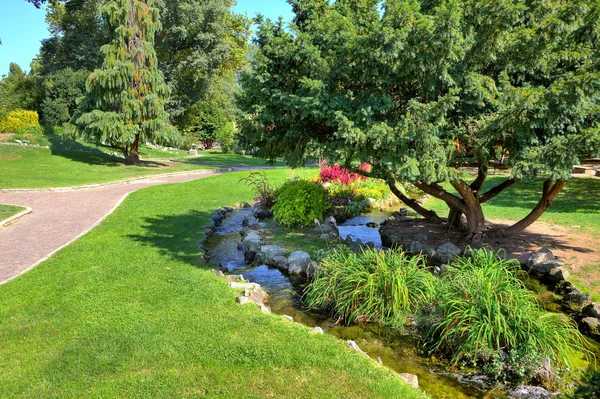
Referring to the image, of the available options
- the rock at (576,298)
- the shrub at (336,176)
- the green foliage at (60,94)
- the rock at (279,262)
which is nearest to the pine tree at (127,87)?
the green foliage at (60,94)

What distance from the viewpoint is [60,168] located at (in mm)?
20891

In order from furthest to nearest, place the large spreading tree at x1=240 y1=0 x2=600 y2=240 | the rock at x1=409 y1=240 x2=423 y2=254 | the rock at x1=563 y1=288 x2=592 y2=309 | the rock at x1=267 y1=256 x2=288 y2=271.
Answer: the rock at x1=409 y1=240 x2=423 y2=254 < the rock at x1=267 y1=256 x2=288 y2=271 < the rock at x1=563 y1=288 x2=592 y2=309 < the large spreading tree at x1=240 y1=0 x2=600 y2=240

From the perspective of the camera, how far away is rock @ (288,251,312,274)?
25.7 ft

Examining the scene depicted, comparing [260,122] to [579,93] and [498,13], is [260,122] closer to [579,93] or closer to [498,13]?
[498,13]

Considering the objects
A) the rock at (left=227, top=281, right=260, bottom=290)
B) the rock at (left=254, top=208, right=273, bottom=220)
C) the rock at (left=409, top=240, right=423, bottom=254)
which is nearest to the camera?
the rock at (left=227, top=281, right=260, bottom=290)

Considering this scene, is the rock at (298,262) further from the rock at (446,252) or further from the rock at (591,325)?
the rock at (591,325)

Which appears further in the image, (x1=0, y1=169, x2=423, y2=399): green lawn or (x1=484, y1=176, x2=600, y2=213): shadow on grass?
(x1=484, y1=176, x2=600, y2=213): shadow on grass

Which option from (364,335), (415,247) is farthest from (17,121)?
(364,335)

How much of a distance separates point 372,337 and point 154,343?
2806mm

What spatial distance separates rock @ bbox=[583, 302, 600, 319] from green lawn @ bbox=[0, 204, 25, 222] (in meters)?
13.2

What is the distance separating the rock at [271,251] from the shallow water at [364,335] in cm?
31

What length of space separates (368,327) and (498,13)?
4783mm

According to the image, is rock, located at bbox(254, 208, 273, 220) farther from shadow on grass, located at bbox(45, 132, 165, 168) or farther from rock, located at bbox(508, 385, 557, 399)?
shadow on grass, located at bbox(45, 132, 165, 168)

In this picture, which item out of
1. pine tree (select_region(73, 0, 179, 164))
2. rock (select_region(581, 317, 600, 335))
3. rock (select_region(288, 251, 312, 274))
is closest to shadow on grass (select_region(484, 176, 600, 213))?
rock (select_region(581, 317, 600, 335))
